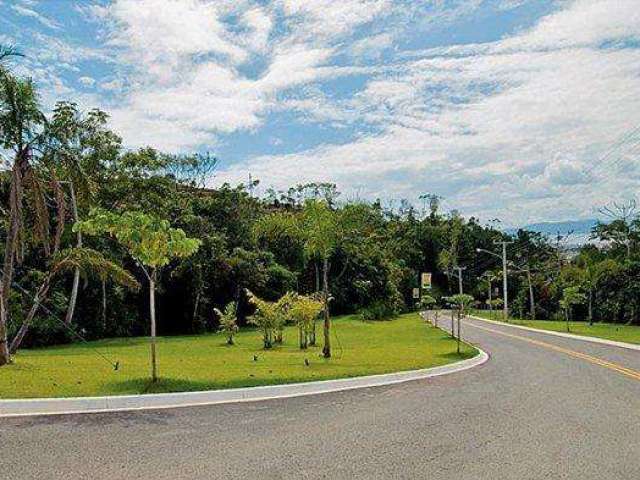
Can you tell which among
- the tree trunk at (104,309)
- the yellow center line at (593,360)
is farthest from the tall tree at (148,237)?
the tree trunk at (104,309)

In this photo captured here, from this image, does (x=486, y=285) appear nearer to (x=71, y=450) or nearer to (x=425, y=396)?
(x=425, y=396)

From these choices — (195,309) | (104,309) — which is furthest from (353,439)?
(195,309)

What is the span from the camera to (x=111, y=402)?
10562 millimetres

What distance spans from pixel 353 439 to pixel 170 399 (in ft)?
13.3

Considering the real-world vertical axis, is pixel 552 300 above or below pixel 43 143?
below

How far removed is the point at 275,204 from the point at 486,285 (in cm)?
3051

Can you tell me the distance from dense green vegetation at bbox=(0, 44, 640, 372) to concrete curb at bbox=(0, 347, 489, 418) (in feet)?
7.60

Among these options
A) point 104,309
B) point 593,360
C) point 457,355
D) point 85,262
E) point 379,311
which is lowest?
point 379,311

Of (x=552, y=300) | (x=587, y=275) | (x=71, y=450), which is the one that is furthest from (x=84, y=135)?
(x=552, y=300)

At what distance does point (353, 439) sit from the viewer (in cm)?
853

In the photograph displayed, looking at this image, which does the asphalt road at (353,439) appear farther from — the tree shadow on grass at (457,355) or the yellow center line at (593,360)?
the tree shadow on grass at (457,355)

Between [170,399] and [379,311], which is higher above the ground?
[170,399]

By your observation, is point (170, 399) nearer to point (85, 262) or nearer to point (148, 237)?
point (148, 237)

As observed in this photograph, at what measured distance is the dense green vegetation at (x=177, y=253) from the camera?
16625mm
